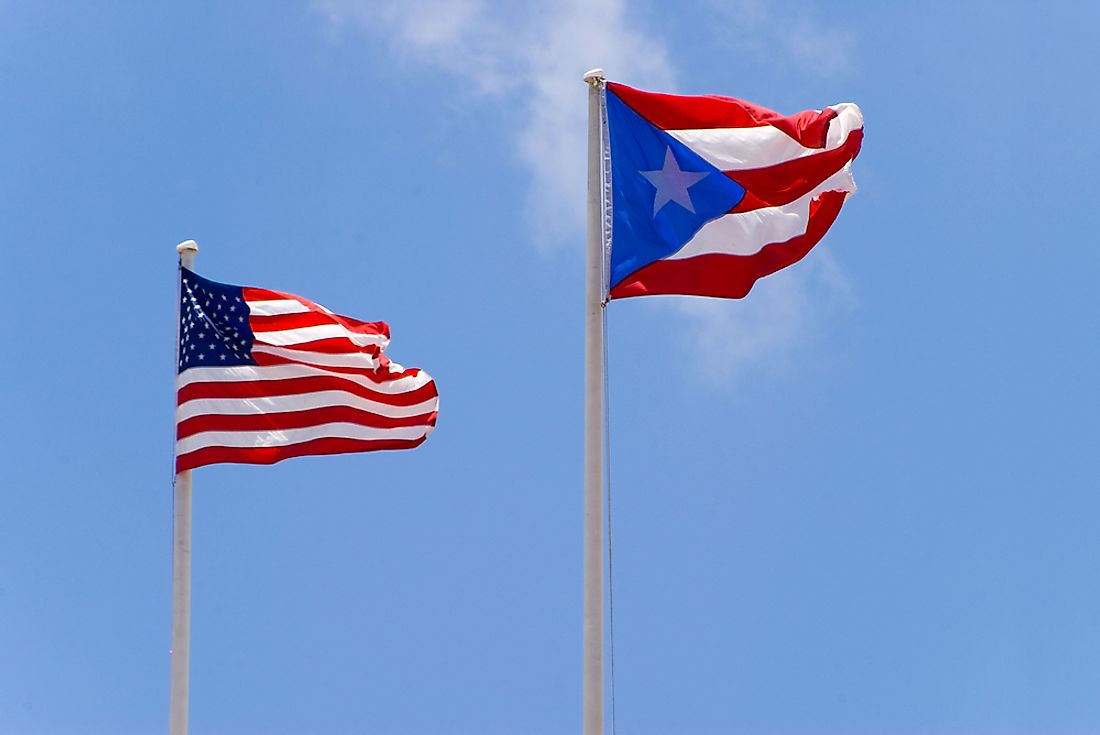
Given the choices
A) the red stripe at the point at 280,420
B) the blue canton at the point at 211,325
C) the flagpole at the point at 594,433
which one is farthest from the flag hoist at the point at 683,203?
the blue canton at the point at 211,325

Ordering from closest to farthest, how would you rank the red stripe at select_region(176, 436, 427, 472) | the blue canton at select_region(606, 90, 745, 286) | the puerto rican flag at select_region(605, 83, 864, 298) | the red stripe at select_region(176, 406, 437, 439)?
the blue canton at select_region(606, 90, 745, 286) < the puerto rican flag at select_region(605, 83, 864, 298) < the red stripe at select_region(176, 436, 427, 472) < the red stripe at select_region(176, 406, 437, 439)

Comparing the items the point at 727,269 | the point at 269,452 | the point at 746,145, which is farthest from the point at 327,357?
the point at 746,145

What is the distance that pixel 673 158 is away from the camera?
747 inches

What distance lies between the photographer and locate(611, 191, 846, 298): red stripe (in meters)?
18.5

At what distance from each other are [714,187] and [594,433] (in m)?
3.31

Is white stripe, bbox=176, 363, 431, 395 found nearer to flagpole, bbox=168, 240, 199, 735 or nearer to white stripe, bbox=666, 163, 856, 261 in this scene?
flagpole, bbox=168, 240, 199, 735

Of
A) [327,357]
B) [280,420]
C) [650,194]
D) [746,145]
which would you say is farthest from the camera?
[327,357]

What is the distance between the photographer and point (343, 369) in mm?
22391

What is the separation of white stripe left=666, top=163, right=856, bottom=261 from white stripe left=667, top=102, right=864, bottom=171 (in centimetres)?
48

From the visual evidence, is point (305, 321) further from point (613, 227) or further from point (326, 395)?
point (613, 227)

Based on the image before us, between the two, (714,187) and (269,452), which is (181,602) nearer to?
(269,452)

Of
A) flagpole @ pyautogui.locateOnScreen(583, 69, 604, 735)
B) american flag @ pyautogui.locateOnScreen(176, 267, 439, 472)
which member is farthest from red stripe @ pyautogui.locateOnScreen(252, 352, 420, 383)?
flagpole @ pyautogui.locateOnScreen(583, 69, 604, 735)

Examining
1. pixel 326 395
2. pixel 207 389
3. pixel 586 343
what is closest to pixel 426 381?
pixel 326 395

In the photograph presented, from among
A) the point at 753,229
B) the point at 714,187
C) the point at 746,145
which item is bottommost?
the point at 753,229
